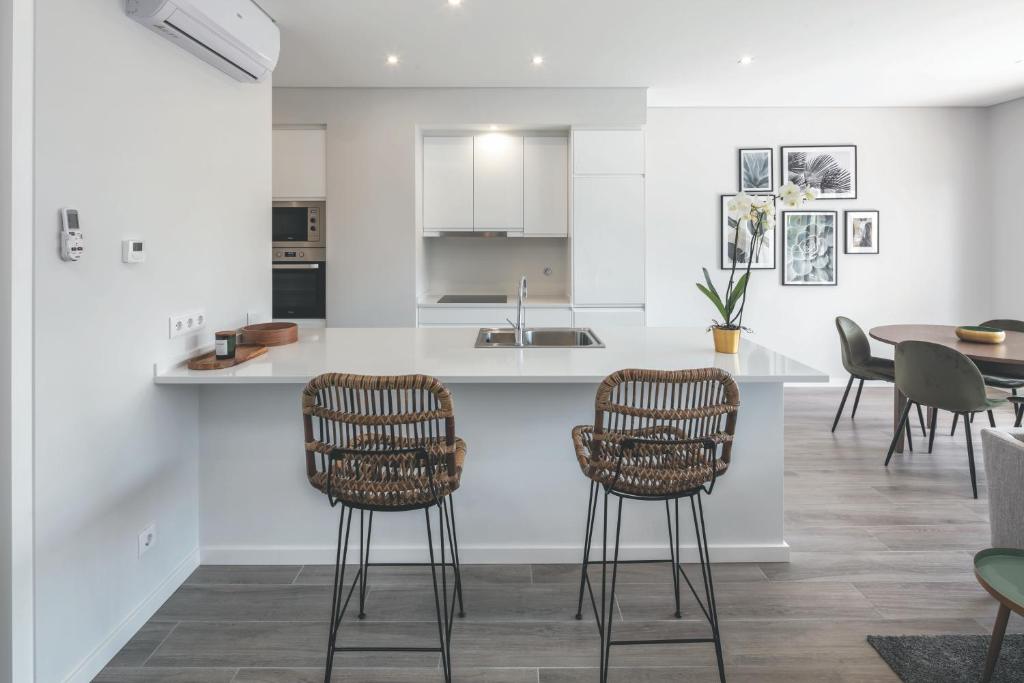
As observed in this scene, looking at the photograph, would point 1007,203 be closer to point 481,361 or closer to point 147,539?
point 481,361

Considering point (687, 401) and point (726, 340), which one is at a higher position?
point (726, 340)

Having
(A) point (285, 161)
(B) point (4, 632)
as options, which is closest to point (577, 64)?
(A) point (285, 161)

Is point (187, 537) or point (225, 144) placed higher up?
point (225, 144)

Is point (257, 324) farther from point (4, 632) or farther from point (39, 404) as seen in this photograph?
point (4, 632)

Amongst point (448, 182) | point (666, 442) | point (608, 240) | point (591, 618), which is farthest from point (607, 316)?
point (666, 442)

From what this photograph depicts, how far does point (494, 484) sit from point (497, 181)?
9.99 ft

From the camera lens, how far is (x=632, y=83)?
4840 millimetres

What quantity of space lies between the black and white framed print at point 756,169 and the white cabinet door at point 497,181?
2165 mm

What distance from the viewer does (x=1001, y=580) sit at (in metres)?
1.60

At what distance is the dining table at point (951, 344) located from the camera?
3486 millimetres

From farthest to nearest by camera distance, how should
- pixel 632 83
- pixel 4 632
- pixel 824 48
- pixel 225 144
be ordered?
pixel 632 83 → pixel 824 48 → pixel 225 144 → pixel 4 632

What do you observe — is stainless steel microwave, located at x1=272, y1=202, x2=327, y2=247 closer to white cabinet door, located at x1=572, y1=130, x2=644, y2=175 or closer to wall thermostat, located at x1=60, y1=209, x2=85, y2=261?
white cabinet door, located at x1=572, y1=130, x2=644, y2=175

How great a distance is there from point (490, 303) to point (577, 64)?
1.75 metres

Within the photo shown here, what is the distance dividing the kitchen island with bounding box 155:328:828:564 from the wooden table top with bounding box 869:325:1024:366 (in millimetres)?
1654
